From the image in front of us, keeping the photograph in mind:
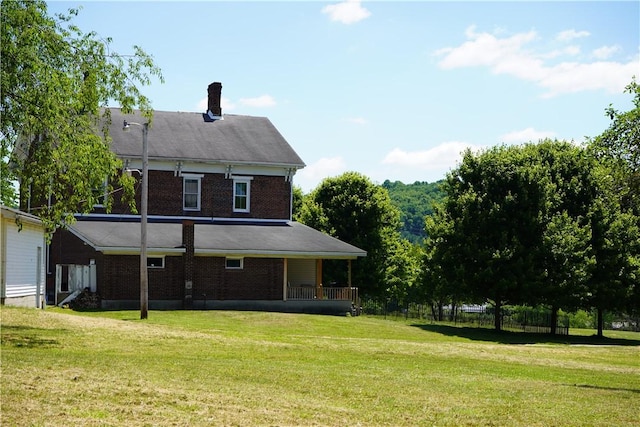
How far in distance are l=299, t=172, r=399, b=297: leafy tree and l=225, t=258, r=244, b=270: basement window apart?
766 inches

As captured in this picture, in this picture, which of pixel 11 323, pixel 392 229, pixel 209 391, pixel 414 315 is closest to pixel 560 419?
pixel 209 391

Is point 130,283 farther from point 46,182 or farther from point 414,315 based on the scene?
point 414,315

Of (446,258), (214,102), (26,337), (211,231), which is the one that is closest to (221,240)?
(211,231)

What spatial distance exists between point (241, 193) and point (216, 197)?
5.34 feet

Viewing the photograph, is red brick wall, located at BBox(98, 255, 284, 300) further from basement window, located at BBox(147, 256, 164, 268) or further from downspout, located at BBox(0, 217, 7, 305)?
downspout, located at BBox(0, 217, 7, 305)

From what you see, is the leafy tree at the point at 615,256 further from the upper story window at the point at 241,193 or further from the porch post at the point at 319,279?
the upper story window at the point at 241,193

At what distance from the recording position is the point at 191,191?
165ft

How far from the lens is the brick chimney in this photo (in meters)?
56.1

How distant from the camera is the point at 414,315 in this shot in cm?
7462

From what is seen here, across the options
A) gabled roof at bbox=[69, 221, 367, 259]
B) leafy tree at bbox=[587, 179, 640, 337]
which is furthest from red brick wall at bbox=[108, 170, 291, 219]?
leafy tree at bbox=[587, 179, 640, 337]

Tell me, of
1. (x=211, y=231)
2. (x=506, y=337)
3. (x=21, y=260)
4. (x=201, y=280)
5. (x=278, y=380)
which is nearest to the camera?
(x=278, y=380)

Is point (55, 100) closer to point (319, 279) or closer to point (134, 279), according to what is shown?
point (134, 279)

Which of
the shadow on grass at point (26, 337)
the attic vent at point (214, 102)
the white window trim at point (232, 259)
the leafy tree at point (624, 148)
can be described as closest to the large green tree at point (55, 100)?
the shadow on grass at point (26, 337)

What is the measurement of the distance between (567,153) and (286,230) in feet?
58.7
